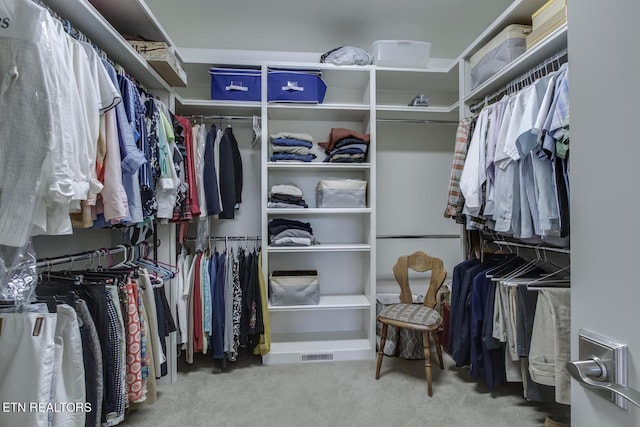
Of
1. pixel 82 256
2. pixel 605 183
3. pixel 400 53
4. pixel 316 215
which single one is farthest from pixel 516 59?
pixel 82 256

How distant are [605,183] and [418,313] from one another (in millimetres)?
1797

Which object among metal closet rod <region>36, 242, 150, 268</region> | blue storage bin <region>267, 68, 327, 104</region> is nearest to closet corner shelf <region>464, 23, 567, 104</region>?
blue storage bin <region>267, 68, 327, 104</region>

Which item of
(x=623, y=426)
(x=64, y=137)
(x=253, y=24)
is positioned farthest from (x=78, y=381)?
(x=253, y=24)

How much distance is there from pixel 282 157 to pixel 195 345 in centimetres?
152

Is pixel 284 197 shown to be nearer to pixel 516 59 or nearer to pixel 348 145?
pixel 348 145

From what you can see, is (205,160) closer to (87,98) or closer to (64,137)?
(87,98)

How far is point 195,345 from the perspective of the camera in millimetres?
2260

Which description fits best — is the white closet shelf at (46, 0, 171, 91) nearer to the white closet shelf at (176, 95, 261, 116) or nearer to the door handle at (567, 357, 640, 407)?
the white closet shelf at (176, 95, 261, 116)

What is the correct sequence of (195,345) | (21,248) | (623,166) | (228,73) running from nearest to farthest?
(623,166)
(21,248)
(195,345)
(228,73)

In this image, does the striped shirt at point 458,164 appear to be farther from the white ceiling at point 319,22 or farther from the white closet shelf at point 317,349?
the white closet shelf at point 317,349

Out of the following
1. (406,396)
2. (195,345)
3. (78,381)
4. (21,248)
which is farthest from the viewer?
(195,345)

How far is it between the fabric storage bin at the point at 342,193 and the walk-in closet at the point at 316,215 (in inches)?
0.6

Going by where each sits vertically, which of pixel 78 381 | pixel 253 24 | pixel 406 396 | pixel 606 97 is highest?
pixel 253 24

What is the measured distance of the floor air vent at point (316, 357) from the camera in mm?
2441
